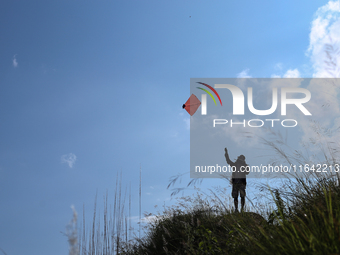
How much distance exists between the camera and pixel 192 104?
8.20 meters

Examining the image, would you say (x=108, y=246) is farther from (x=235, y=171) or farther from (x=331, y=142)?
(x=331, y=142)

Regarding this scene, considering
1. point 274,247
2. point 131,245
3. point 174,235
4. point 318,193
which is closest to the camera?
point 274,247

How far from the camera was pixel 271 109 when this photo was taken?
6.71 m

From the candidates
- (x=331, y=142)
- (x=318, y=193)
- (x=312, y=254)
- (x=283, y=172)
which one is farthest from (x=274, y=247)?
(x=331, y=142)

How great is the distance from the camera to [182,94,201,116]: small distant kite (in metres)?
8.09

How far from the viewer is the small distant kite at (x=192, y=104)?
8.09 m

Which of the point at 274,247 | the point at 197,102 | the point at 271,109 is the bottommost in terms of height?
the point at 274,247

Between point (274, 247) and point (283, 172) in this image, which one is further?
point (283, 172)

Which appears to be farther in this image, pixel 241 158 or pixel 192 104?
pixel 192 104

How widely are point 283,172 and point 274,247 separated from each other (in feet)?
6.04

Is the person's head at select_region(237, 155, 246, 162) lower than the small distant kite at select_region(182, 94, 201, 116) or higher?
lower

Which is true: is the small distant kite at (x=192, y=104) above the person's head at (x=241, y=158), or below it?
above

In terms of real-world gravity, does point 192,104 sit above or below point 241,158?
above

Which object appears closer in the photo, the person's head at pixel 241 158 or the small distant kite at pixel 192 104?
the person's head at pixel 241 158
